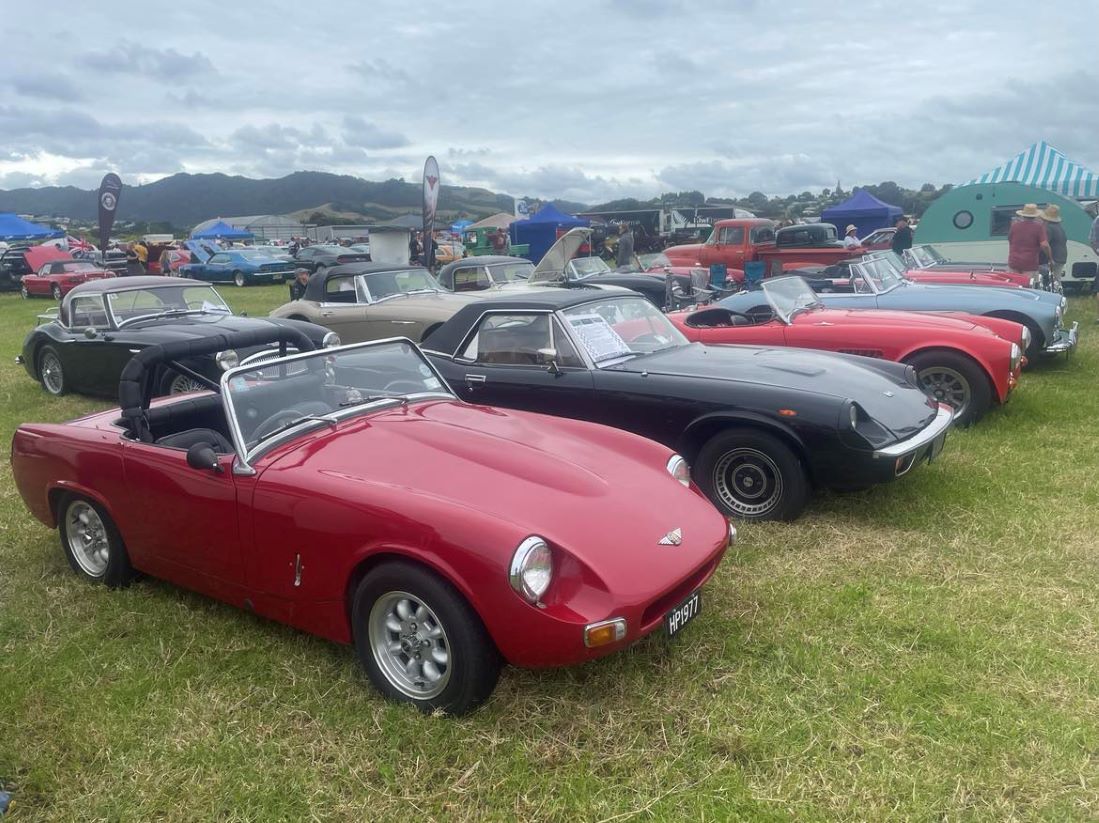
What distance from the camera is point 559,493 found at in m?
3.24

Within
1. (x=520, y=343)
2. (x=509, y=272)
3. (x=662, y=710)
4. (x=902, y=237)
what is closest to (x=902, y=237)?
(x=902, y=237)

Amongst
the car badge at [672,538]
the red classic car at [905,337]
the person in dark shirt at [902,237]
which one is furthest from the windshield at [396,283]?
the person in dark shirt at [902,237]

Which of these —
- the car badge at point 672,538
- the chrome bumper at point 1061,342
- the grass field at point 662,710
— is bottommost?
the grass field at point 662,710

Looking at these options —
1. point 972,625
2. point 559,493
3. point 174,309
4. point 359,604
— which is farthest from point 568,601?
point 174,309

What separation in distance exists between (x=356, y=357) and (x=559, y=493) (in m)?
1.59

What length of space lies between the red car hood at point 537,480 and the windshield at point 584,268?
11.1 m

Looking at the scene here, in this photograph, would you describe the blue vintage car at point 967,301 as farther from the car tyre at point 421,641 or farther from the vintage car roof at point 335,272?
the car tyre at point 421,641

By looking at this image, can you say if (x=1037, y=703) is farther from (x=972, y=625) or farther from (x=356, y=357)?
(x=356, y=357)

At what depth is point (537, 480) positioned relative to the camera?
3.32 metres

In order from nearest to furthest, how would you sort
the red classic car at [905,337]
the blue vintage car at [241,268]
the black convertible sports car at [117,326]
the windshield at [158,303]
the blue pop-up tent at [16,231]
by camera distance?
the red classic car at [905,337] < the black convertible sports car at [117,326] < the windshield at [158,303] < the blue vintage car at [241,268] < the blue pop-up tent at [16,231]

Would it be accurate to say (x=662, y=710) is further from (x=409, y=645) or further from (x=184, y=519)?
(x=184, y=519)

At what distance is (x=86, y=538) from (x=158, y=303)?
18.2 ft

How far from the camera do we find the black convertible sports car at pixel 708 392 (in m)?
Answer: 4.66

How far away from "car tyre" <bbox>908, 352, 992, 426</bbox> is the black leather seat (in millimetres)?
5308
